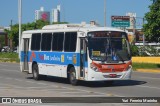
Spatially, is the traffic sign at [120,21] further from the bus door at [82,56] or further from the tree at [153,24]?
the bus door at [82,56]

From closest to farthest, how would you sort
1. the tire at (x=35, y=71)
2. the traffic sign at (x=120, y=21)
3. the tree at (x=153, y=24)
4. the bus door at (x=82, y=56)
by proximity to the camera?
the bus door at (x=82, y=56), the tire at (x=35, y=71), the tree at (x=153, y=24), the traffic sign at (x=120, y=21)

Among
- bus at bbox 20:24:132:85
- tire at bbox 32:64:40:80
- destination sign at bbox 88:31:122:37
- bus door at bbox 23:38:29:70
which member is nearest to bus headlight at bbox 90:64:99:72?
bus at bbox 20:24:132:85

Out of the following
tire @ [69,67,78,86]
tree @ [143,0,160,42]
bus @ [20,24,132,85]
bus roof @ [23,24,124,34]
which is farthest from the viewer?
tree @ [143,0,160,42]

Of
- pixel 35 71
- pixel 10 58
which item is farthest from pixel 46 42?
pixel 10 58

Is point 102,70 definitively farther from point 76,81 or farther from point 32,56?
point 32,56

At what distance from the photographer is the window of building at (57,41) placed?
24094 millimetres

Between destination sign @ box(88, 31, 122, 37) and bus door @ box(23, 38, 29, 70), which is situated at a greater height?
destination sign @ box(88, 31, 122, 37)

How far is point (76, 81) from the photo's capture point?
74.4ft

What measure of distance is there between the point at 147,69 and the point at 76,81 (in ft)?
51.4

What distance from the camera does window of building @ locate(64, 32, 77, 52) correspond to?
22828mm

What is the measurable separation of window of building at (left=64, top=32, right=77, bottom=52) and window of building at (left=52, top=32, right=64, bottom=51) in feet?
1.50

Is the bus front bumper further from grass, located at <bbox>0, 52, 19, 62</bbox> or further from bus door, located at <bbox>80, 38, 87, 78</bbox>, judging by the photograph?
grass, located at <bbox>0, 52, 19, 62</bbox>

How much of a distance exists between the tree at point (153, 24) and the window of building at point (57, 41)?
1656cm

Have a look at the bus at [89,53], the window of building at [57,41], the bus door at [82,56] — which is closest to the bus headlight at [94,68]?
the bus at [89,53]
